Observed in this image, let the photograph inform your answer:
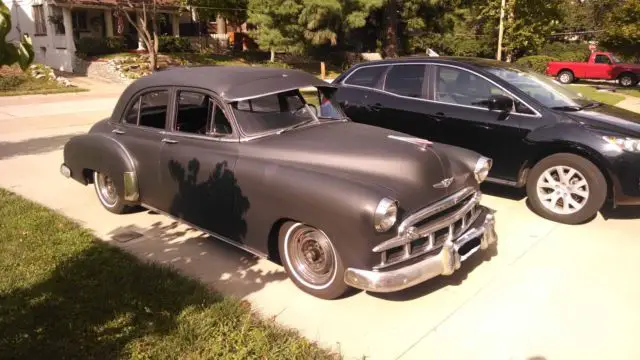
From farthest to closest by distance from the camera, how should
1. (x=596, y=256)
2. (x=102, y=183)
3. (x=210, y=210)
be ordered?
(x=102, y=183), (x=596, y=256), (x=210, y=210)

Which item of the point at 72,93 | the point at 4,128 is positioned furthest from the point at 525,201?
the point at 72,93

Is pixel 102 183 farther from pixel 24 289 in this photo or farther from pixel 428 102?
pixel 428 102

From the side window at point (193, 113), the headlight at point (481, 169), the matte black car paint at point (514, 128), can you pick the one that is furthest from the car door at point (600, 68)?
the side window at point (193, 113)

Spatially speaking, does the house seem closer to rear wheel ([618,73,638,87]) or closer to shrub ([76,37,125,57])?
shrub ([76,37,125,57])

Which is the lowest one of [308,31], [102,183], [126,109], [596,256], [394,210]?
[596,256]

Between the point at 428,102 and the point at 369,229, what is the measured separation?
3455mm

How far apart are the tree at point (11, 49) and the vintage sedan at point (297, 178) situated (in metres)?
1.95

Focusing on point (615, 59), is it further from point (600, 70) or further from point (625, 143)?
point (625, 143)

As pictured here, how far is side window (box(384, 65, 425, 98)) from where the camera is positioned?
6.41 meters

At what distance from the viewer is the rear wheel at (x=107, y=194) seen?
18.2 feet

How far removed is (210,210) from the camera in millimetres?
4219

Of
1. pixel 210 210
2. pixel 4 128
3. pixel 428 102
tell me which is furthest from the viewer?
pixel 4 128

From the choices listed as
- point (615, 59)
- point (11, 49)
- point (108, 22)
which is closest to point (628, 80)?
point (615, 59)

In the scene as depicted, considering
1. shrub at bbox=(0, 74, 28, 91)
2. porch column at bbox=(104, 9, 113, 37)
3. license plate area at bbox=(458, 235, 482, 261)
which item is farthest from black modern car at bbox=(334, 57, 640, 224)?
porch column at bbox=(104, 9, 113, 37)
